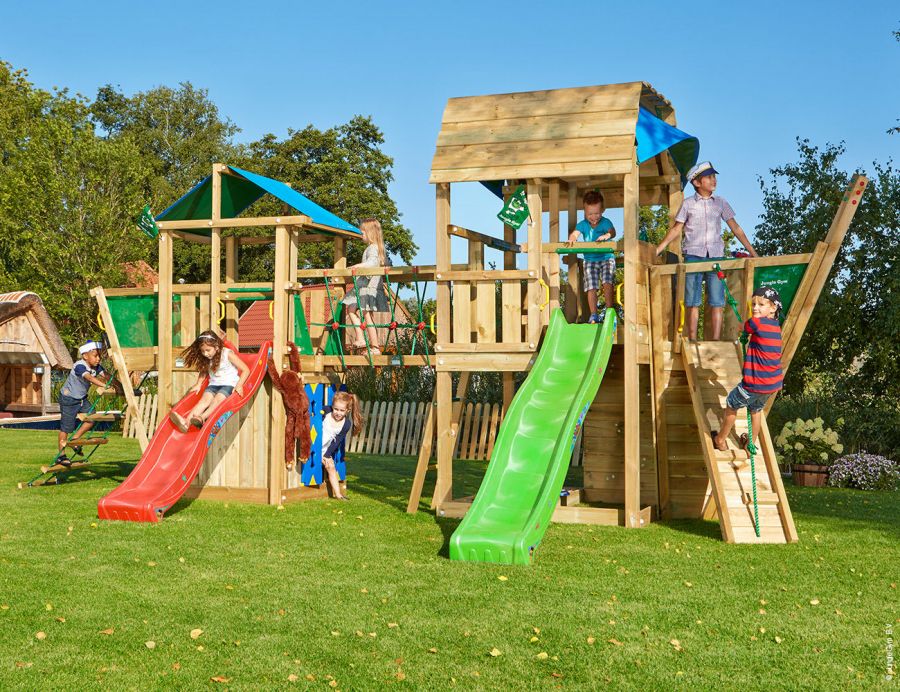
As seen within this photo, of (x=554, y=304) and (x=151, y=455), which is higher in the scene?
(x=554, y=304)

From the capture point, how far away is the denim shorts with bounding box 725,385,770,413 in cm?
955

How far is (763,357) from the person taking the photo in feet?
30.8

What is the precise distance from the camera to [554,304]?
1145 centimetres

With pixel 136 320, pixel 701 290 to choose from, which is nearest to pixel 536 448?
pixel 701 290

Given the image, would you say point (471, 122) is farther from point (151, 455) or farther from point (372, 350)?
point (151, 455)

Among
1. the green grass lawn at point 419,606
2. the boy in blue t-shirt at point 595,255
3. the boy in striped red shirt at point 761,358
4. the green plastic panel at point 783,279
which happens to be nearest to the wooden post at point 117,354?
the green grass lawn at point 419,606

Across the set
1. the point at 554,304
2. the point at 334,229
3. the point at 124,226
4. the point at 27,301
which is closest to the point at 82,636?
the point at 554,304

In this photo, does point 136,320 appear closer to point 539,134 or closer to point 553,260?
point 553,260

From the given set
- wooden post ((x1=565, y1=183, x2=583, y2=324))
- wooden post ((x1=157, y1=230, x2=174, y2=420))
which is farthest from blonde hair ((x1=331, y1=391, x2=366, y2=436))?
wooden post ((x1=565, y1=183, x2=583, y2=324))

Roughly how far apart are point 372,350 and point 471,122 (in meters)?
3.19

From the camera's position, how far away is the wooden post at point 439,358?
11484 millimetres

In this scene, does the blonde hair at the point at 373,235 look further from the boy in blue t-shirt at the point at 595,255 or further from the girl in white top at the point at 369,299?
the boy in blue t-shirt at the point at 595,255

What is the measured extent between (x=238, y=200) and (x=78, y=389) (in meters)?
3.35

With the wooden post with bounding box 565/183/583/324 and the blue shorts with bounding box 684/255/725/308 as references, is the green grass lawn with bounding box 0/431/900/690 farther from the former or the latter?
the wooden post with bounding box 565/183/583/324
